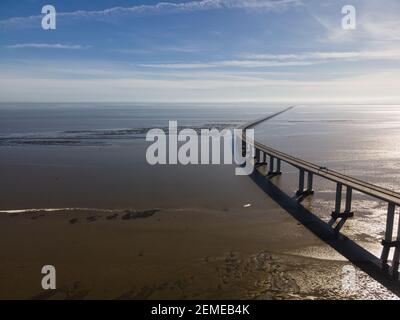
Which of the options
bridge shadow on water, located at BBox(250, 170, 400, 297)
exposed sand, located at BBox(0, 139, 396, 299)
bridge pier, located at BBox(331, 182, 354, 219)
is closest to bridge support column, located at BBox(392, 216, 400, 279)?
bridge shadow on water, located at BBox(250, 170, 400, 297)

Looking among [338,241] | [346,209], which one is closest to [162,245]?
[338,241]

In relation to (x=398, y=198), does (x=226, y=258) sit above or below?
below

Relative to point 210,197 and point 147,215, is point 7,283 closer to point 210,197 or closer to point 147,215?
point 147,215

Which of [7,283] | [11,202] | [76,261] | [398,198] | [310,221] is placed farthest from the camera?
[11,202]

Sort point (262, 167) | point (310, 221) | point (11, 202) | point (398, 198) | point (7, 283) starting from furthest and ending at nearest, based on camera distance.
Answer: point (262, 167)
point (11, 202)
point (310, 221)
point (398, 198)
point (7, 283)

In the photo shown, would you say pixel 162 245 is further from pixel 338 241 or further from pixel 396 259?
pixel 396 259

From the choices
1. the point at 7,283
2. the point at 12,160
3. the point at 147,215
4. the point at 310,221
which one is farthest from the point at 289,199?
the point at 12,160

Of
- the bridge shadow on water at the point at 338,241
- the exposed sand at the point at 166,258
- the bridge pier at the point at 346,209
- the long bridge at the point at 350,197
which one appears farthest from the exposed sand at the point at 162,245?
the bridge pier at the point at 346,209
